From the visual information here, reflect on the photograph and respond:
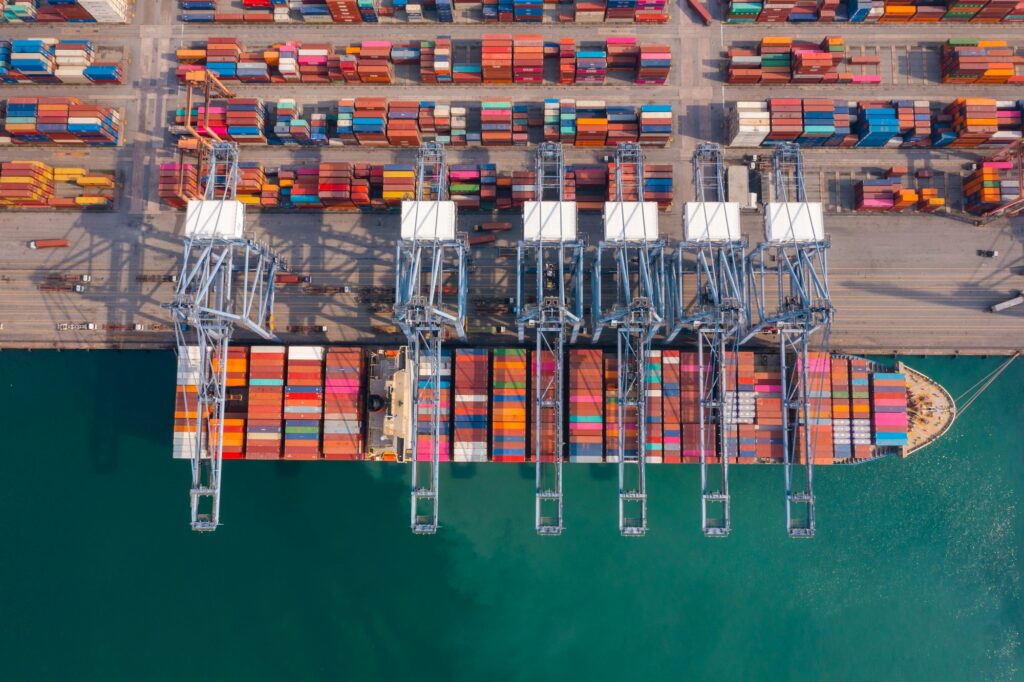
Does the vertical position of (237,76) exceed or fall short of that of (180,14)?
it falls short

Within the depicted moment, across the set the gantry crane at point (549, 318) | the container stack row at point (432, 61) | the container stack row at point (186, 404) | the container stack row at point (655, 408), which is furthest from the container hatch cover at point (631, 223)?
the container stack row at point (186, 404)

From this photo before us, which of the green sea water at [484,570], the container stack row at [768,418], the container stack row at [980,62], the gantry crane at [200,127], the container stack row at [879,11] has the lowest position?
the green sea water at [484,570]

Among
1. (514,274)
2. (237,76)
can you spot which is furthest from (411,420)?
(237,76)

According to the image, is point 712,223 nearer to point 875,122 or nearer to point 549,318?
point 549,318

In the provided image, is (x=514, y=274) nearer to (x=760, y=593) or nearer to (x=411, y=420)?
(x=411, y=420)

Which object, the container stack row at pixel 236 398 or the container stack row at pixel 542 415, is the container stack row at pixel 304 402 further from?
the container stack row at pixel 542 415

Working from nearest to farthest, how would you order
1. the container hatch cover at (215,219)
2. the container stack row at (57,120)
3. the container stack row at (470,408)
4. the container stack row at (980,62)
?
1. the container hatch cover at (215,219)
2. the container stack row at (470,408)
3. the container stack row at (57,120)
4. the container stack row at (980,62)

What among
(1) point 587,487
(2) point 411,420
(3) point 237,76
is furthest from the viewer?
(3) point 237,76
